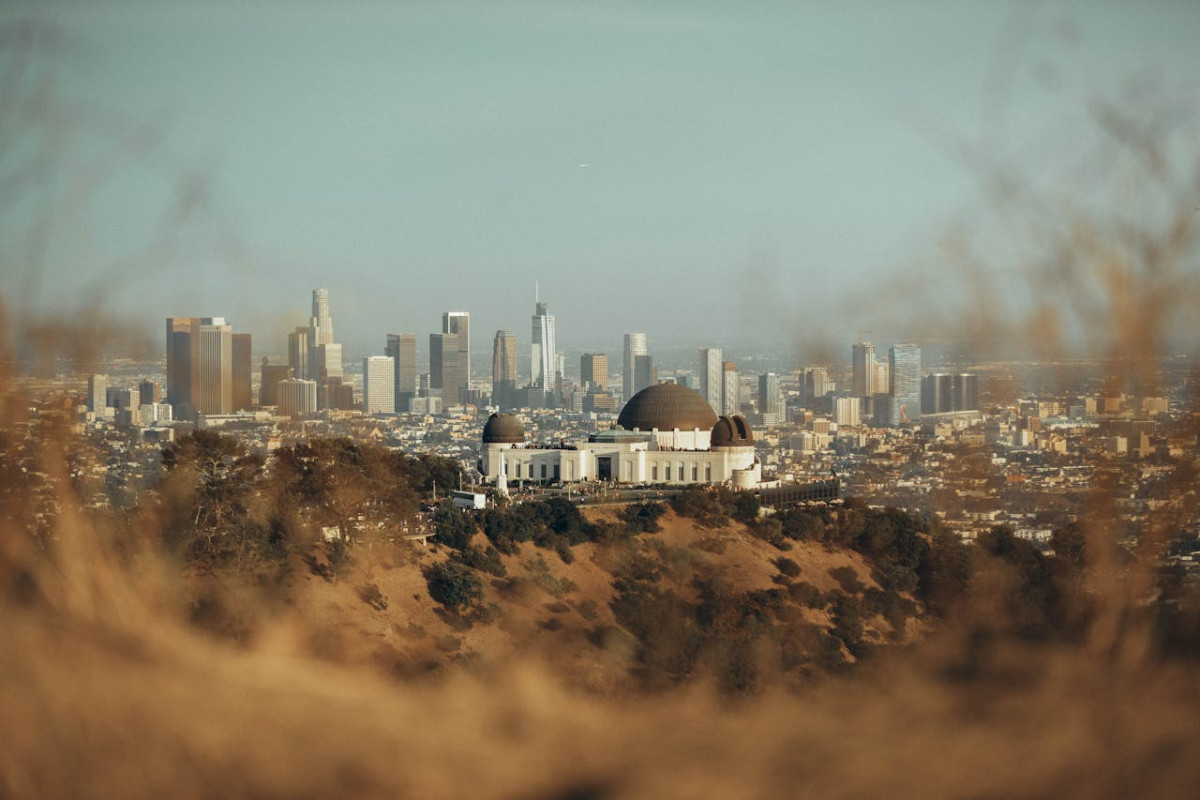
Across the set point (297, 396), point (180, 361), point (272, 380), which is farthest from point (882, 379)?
point (180, 361)

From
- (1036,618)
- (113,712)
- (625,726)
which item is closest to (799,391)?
(1036,618)

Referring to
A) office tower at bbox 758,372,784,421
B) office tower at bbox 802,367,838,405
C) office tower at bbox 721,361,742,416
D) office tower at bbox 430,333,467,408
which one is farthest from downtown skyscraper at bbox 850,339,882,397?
office tower at bbox 430,333,467,408

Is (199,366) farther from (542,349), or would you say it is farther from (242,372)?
(542,349)

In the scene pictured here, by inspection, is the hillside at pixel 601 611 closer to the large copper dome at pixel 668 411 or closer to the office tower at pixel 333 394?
the office tower at pixel 333 394

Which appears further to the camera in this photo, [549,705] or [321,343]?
[321,343]

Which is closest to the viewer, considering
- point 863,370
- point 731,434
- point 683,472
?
point 863,370

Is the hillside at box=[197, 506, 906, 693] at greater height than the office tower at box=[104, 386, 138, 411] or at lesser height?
lesser

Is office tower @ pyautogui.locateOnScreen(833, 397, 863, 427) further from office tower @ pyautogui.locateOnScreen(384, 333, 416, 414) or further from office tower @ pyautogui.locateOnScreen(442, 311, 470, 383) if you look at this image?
office tower @ pyautogui.locateOnScreen(442, 311, 470, 383)
